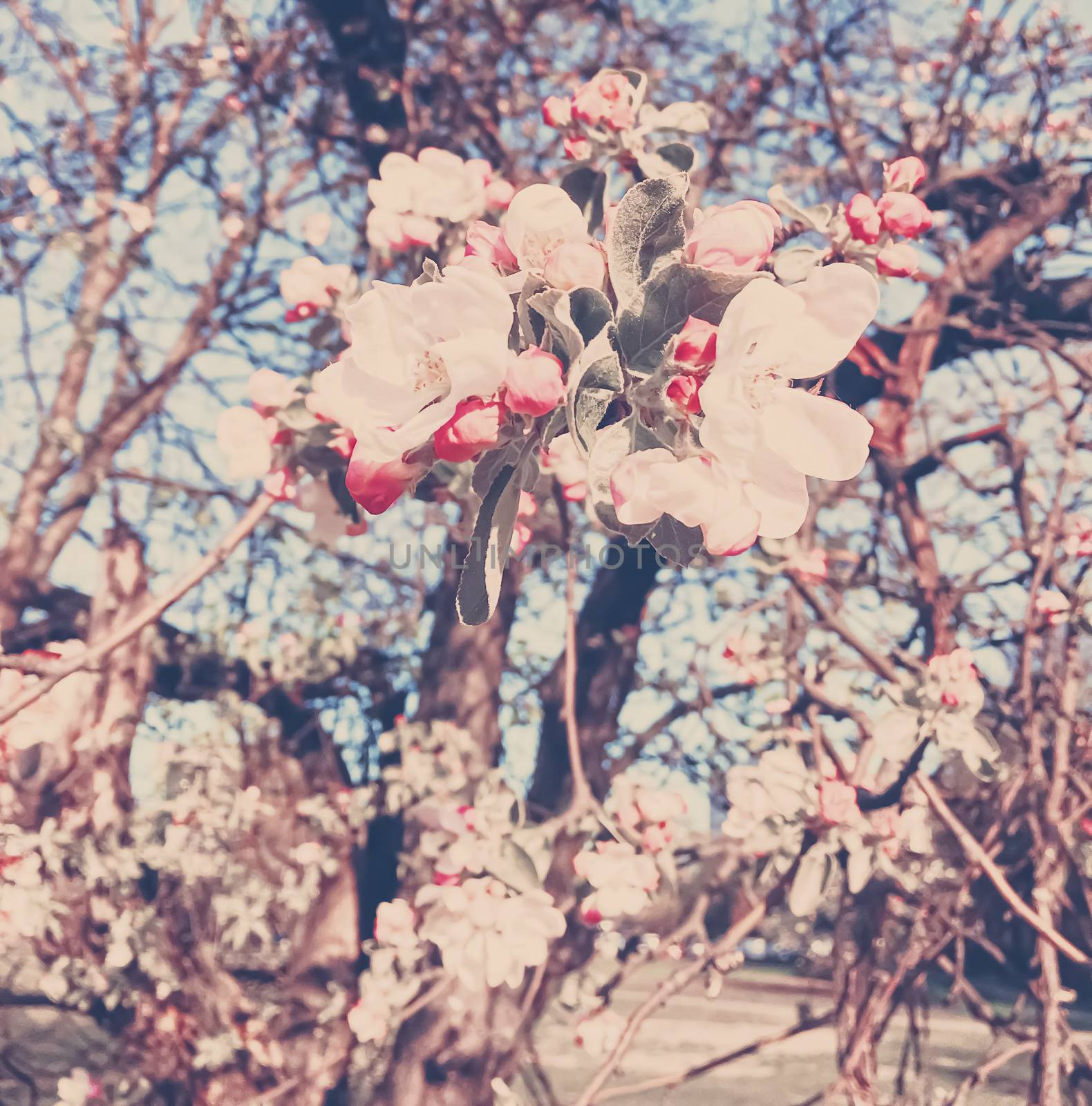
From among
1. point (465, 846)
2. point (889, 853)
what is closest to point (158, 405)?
point (465, 846)

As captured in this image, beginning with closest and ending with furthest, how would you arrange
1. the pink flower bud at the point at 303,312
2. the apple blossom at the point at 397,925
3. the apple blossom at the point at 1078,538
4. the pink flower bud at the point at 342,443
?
the pink flower bud at the point at 342,443
the pink flower bud at the point at 303,312
the apple blossom at the point at 1078,538
the apple blossom at the point at 397,925

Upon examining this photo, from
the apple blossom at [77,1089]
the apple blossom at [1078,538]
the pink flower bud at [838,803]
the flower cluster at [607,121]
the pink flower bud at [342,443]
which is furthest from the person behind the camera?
the apple blossom at [77,1089]

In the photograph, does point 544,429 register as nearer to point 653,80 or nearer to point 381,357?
point 381,357

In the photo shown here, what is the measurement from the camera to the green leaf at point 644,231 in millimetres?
622

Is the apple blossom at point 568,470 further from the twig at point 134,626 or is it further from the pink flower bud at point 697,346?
the pink flower bud at point 697,346

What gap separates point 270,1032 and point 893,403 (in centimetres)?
265

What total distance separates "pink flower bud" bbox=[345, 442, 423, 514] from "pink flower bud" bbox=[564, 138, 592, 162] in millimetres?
881

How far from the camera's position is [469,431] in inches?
24.5

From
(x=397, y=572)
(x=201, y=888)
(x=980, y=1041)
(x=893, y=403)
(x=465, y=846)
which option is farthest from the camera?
(x=980, y=1041)

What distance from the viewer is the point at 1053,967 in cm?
173

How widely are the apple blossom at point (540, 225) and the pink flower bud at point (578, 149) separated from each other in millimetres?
734

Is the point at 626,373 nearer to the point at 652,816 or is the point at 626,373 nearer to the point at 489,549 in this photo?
the point at 489,549

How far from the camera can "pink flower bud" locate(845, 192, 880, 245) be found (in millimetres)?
1169

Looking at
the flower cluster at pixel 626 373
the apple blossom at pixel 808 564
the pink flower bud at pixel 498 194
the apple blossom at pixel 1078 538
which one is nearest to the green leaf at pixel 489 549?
the flower cluster at pixel 626 373
